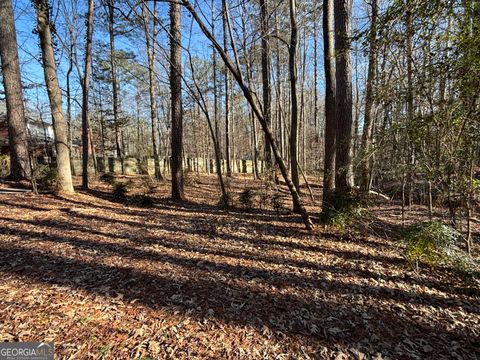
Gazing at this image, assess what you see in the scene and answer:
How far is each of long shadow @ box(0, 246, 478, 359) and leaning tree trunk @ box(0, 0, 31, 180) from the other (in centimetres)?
563

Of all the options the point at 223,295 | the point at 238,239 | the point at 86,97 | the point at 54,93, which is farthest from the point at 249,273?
the point at 86,97

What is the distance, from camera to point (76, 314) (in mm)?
2193

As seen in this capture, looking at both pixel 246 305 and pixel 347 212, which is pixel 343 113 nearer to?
pixel 347 212

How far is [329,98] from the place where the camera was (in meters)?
5.23

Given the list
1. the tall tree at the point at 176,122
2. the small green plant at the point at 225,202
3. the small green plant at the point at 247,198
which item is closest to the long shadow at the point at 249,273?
the small green plant at the point at 225,202

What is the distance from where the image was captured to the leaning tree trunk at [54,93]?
623cm

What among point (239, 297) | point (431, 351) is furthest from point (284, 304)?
point (431, 351)

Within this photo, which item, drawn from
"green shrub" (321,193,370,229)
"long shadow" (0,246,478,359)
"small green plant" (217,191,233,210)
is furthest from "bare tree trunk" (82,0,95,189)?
"green shrub" (321,193,370,229)

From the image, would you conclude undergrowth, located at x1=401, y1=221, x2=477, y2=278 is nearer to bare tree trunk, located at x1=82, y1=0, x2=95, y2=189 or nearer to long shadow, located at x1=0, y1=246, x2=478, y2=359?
long shadow, located at x1=0, y1=246, x2=478, y2=359

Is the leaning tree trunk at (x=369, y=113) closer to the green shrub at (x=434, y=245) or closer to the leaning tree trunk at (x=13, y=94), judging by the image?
the green shrub at (x=434, y=245)

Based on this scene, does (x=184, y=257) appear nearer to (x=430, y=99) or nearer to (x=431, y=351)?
(x=431, y=351)

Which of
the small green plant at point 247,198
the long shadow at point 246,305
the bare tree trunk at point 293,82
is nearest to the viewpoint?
the long shadow at point 246,305

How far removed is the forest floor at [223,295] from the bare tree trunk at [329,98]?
1328 mm

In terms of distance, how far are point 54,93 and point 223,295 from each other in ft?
23.0
